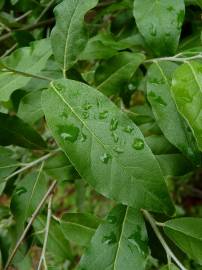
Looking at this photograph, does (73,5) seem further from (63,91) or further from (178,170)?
(178,170)

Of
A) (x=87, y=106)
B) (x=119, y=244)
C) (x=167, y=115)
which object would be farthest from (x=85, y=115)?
(x=119, y=244)

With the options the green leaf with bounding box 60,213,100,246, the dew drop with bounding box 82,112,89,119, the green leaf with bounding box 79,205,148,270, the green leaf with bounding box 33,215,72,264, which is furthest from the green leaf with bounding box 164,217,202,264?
the green leaf with bounding box 33,215,72,264

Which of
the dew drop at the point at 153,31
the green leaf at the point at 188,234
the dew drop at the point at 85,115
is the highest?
the dew drop at the point at 153,31

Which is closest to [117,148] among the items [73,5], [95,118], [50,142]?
[95,118]

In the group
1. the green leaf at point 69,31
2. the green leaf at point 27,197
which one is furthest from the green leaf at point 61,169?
the green leaf at point 69,31

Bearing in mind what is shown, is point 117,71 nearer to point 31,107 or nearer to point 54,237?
point 31,107

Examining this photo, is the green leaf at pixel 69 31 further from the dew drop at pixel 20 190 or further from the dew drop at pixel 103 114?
the dew drop at pixel 20 190
